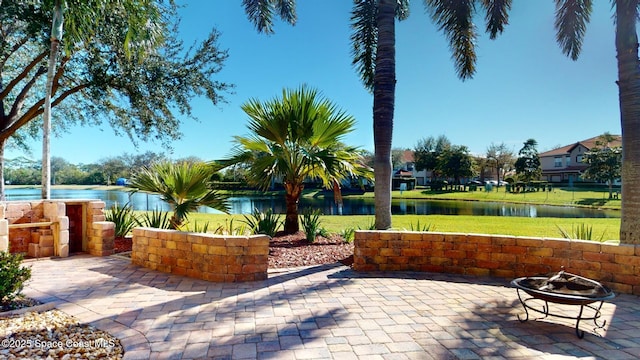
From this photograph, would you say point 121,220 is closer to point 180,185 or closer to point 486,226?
point 180,185

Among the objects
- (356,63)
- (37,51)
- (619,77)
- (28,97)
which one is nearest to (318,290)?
(619,77)

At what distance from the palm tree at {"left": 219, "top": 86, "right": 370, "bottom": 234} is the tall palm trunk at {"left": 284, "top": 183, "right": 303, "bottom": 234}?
21 cm

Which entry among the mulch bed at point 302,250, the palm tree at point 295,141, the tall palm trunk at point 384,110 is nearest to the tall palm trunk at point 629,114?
the tall palm trunk at point 384,110

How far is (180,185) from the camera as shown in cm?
681

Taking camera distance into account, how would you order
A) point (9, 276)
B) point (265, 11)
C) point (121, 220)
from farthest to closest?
point (265, 11), point (121, 220), point (9, 276)

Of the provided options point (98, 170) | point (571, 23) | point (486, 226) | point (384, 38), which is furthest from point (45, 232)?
point (98, 170)

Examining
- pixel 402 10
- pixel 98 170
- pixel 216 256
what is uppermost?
pixel 402 10

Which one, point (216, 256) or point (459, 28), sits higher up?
point (459, 28)

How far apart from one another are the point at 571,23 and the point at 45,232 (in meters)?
11.5

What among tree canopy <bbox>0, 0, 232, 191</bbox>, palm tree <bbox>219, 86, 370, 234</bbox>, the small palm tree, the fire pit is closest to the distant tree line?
tree canopy <bbox>0, 0, 232, 191</bbox>

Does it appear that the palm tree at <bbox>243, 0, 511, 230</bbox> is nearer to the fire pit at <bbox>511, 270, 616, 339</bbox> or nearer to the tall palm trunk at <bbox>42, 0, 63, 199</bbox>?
the fire pit at <bbox>511, 270, 616, 339</bbox>

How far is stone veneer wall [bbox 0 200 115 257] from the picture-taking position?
20.2 feet

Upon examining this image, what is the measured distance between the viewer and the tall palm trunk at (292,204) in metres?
8.06

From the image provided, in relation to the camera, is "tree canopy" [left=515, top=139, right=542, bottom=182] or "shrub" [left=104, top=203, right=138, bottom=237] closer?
"shrub" [left=104, top=203, right=138, bottom=237]
